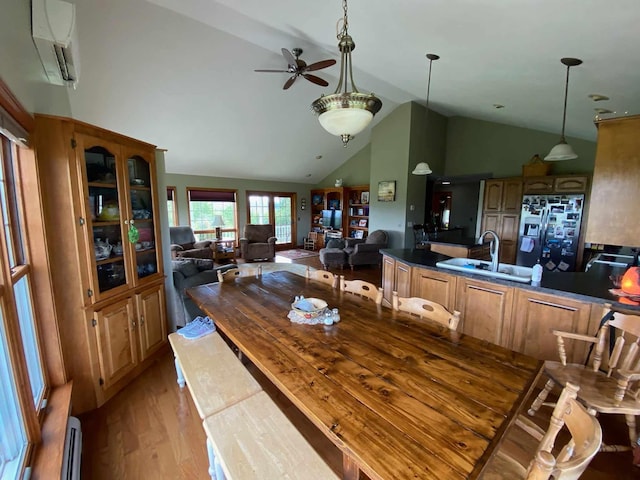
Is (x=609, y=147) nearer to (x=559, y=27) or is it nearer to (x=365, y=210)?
(x=559, y=27)

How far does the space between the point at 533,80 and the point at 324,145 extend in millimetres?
4949

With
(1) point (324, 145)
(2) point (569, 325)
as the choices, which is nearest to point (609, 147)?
(2) point (569, 325)

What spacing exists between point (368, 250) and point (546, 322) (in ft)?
14.1

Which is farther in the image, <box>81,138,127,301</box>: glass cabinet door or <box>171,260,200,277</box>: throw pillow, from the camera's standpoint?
<box>171,260,200,277</box>: throw pillow

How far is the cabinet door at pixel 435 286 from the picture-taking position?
8.47ft

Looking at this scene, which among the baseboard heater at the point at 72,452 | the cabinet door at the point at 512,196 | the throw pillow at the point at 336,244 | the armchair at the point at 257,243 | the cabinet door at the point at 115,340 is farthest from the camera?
the armchair at the point at 257,243

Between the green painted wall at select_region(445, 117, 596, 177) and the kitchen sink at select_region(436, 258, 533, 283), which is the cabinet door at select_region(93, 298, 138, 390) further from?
the green painted wall at select_region(445, 117, 596, 177)

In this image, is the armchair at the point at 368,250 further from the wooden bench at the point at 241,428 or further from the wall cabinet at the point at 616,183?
the wooden bench at the point at 241,428

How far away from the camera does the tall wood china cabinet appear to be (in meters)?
1.84

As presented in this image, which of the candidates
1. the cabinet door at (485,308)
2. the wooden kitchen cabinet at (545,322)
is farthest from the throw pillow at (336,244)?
the wooden kitchen cabinet at (545,322)

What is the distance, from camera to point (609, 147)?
6.31 feet

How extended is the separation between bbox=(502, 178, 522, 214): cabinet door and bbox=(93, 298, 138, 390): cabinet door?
6216 millimetres

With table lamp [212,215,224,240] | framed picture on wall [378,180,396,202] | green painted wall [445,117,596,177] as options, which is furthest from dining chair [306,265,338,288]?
table lamp [212,215,224,240]

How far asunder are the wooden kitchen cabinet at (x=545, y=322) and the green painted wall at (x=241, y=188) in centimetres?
636
